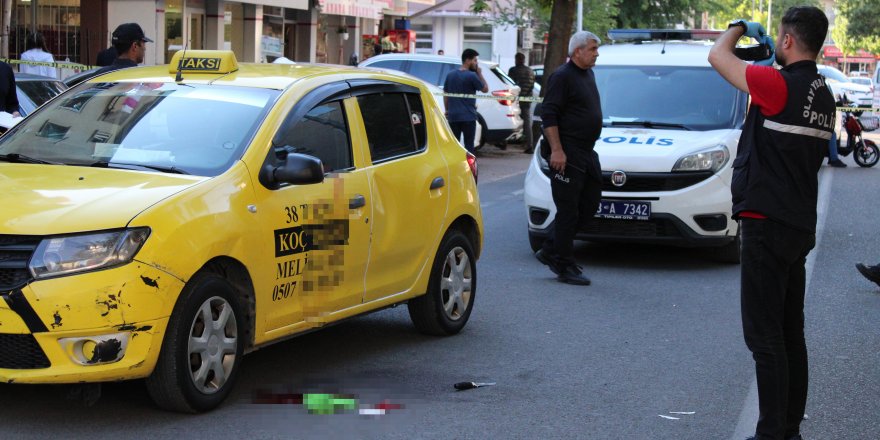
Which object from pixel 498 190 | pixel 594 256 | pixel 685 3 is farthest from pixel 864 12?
pixel 594 256

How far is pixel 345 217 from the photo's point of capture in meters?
6.43

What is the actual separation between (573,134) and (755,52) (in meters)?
3.55

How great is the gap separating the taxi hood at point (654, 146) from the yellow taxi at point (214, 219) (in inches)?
120

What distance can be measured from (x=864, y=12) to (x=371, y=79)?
255 ft

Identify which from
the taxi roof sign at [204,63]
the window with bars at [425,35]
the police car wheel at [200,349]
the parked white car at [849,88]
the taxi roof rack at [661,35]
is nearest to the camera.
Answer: the police car wheel at [200,349]

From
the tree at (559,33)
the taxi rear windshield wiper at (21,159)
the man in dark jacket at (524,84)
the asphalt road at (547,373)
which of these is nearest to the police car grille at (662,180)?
the asphalt road at (547,373)

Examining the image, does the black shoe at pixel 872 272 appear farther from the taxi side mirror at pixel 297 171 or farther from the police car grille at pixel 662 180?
the taxi side mirror at pixel 297 171

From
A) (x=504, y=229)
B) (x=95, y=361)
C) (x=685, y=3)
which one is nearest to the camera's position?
(x=95, y=361)

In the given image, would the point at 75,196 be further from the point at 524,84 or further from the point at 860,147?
the point at 860,147

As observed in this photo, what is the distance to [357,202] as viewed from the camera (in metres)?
6.55

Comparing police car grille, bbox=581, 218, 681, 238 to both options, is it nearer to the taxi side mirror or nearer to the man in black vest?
the taxi side mirror

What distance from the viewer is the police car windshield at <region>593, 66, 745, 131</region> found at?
11383 mm

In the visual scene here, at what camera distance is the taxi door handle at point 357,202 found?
6.50m

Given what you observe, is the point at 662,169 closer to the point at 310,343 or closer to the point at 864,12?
the point at 310,343
